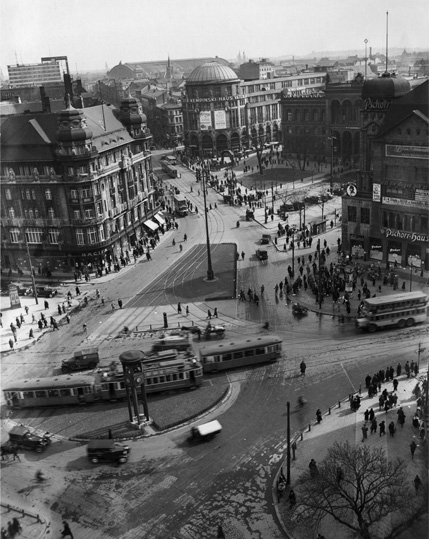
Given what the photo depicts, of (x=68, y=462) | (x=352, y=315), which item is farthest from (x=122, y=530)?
(x=352, y=315)

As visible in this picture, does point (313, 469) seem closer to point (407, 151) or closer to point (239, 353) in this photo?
point (239, 353)

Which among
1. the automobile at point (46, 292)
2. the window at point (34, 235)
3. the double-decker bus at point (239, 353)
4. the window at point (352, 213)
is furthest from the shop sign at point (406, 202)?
the window at point (34, 235)

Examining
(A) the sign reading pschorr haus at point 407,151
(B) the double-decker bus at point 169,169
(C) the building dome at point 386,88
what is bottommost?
(B) the double-decker bus at point 169,169

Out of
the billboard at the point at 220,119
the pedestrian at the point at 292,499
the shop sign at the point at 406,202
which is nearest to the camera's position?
the pedestrian at the point at 292,499

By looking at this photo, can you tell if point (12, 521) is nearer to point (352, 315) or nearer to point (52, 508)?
point (52, 508)

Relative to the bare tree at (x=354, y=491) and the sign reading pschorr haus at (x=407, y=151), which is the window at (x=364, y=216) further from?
the bare tree at (x=354, y=491)

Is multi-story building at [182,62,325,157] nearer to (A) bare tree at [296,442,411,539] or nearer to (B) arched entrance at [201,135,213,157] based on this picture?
(B) arched entrance at [201,135,213,157]
